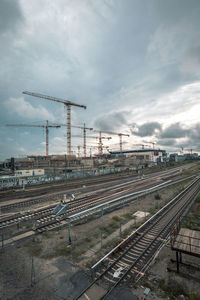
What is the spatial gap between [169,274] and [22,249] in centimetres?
1099

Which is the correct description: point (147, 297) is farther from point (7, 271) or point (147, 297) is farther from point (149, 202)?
point (149, 202)

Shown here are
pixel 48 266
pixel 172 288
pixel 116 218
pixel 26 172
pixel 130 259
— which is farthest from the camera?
pixel 26 172

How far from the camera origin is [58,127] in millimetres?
116938

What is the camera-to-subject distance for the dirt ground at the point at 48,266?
26.6 feet

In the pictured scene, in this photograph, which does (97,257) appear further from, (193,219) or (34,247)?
(193,219)

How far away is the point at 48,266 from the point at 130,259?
5711 millimetres

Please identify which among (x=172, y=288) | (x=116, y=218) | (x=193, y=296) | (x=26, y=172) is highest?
(x=26, y=172)

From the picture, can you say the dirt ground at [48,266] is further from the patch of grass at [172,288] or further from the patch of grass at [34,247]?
the patch of grass at [172,288]

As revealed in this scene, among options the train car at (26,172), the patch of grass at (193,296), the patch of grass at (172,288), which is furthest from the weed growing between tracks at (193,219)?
the train car at (26,172)

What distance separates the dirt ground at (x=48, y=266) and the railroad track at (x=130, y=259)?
71cm

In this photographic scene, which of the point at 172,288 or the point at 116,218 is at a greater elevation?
the point at 172,288

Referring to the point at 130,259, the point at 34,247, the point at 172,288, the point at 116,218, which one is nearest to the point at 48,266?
the point at 34,247

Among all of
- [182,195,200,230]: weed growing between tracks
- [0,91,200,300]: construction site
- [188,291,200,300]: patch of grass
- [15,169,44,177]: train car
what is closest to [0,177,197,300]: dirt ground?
[0,91,200,300]: construction site

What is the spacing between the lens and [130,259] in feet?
35.4
